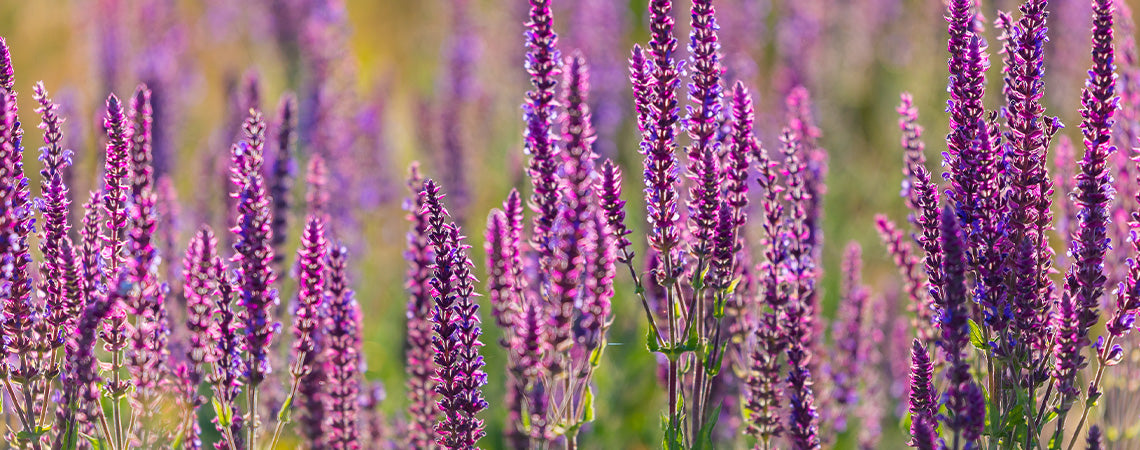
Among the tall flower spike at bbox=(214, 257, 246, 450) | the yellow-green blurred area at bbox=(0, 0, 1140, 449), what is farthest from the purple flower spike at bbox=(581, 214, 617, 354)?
the yellow-green blurred area at bbox=(0, 0, 1140, 449)

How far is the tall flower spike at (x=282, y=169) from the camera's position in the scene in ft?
13.5

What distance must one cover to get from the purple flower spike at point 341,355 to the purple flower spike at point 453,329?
1.56 ft

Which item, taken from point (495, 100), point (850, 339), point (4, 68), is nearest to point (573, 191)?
point (4, 68)

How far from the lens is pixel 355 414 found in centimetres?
337

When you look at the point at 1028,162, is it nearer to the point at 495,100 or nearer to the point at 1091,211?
the point at 1091,211

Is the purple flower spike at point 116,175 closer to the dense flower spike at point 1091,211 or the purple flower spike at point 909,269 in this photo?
the purple flower spike at point 909,269

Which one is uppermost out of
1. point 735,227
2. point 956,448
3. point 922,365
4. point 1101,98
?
point 1101,98

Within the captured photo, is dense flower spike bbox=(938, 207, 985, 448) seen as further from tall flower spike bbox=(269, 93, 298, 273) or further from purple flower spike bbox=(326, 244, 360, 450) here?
tall flower spike bbox=(269, 93, 298, 273)

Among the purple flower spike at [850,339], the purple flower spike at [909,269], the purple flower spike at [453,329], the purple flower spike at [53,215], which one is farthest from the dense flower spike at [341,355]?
the purple flower spike at [850,339]

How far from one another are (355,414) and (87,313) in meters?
1.04

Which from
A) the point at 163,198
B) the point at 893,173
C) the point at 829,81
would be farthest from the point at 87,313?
the point at 829,81

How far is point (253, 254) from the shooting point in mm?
2742

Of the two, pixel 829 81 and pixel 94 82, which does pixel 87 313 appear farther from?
pixel 829 81

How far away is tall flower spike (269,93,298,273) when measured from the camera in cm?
410
